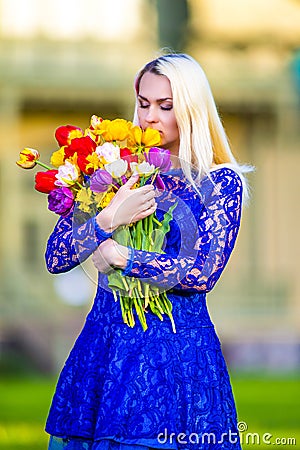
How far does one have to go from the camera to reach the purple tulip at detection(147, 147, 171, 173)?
3955 mm

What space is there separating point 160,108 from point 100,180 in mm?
325

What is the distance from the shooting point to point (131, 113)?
16641mm

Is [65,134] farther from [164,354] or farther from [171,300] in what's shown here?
[164,354]

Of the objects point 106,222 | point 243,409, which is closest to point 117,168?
point 106,222

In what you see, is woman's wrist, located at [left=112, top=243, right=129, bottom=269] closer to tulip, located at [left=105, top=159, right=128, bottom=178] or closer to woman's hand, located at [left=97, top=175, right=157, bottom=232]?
woman's hand, located at [left=97, top=175, right=157, bottom=232]

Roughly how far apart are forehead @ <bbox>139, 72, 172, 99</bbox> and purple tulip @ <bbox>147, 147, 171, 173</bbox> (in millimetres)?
193

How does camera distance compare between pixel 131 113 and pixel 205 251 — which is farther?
pixel 131 113

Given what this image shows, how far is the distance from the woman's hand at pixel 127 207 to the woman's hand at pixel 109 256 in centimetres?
5

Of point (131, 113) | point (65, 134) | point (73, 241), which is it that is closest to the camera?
point (73, 241)

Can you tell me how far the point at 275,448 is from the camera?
288 inches

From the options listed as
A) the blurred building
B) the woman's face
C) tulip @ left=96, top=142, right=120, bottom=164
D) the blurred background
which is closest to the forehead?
the woman's face

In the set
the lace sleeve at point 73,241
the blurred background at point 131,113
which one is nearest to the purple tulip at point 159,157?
the lace sleeve at point 73,241

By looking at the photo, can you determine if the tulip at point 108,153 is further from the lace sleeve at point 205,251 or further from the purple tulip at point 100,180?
the lace sleeve at point 205,251

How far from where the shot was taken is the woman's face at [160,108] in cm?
407
